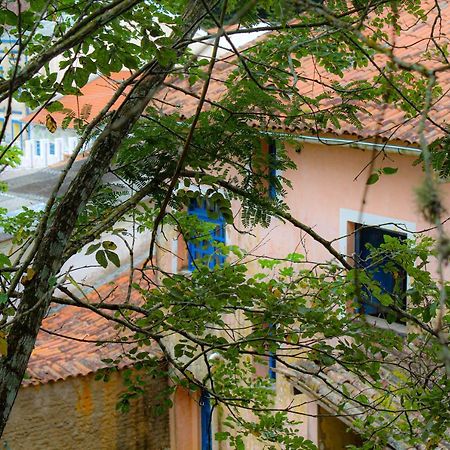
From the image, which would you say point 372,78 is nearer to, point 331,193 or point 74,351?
point 331,193

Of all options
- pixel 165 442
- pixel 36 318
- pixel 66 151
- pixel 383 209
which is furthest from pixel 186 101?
pixel 66 151

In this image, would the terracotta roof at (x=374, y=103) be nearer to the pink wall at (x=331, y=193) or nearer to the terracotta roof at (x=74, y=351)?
the pink wall at (x=331, y=193)

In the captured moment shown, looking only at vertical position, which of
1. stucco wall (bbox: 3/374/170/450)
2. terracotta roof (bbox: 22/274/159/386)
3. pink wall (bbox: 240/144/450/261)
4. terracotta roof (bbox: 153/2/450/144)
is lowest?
stucco wall (bbox: 3/374/170/450)

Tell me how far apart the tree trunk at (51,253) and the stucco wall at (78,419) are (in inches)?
284

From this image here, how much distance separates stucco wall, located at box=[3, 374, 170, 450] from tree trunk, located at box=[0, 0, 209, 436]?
7.21m

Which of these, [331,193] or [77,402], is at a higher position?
[331,193]

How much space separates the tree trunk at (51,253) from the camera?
363 centimetres

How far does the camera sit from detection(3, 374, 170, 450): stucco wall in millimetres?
10836

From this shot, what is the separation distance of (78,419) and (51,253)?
26.3 ft

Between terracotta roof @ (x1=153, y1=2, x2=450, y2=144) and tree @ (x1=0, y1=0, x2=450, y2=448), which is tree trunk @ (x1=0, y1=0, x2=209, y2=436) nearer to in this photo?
tree @ (x1=0, y1=0, x2=450, y2=448)

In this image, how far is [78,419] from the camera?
11328 millimetres

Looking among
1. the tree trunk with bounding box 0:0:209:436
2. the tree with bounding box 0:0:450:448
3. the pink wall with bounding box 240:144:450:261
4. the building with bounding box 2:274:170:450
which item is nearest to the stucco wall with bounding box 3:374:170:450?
the building with bounding box 2:274:170:450

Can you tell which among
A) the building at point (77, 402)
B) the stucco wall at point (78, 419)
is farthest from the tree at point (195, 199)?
the stucco wall at point (78, 419)

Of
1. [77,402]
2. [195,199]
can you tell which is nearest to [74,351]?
[77,402]
